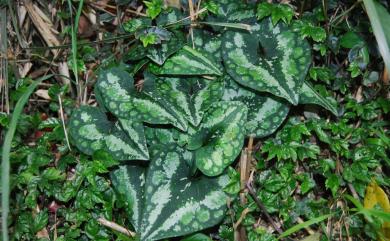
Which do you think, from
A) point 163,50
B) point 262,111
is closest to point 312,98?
point 262,111

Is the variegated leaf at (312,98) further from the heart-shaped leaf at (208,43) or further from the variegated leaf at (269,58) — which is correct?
the heart-shaped leaf at (208,43)

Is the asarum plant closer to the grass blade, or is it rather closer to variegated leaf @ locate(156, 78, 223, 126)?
variegated leaf @ locate(156, 78, 223, 126)

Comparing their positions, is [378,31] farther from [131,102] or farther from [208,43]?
[131,102]

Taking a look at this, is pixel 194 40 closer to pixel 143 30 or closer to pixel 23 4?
pixel 143 30

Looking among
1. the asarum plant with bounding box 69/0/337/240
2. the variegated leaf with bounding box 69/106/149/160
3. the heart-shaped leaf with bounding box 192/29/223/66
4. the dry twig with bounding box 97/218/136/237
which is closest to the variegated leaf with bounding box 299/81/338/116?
the asarum plant with bounding box 69/0/337/240

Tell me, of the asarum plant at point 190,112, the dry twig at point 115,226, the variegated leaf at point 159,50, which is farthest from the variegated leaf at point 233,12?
the dry twig at point 115,226

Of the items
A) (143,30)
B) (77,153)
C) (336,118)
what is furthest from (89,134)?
(336,118)
